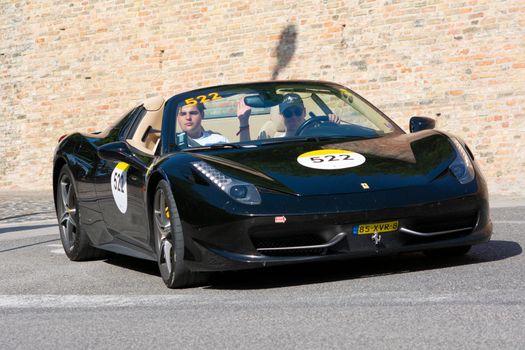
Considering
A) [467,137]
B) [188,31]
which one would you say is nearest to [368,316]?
[467,137]

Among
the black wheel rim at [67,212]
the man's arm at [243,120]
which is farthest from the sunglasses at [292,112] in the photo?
the black wheel rim at [67,212]

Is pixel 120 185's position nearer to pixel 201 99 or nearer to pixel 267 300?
pixel 201 99

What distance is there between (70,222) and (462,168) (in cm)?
358

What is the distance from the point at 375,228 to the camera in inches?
255

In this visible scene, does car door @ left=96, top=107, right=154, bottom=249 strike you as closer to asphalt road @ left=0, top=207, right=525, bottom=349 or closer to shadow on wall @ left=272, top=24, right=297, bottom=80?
asphalt road @ left=0, top=207, right=525, bottom=349

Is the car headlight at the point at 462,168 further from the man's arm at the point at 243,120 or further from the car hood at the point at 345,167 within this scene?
the man's arm at the point at 243,120

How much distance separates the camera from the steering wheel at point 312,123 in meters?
7.71

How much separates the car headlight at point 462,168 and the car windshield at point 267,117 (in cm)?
73

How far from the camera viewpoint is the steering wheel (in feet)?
25.3

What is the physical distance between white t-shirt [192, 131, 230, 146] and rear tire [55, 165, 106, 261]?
66.1 inches

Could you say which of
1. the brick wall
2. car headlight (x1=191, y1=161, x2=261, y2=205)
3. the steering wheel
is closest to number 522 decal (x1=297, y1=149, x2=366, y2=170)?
car headlight (x1=191, y1=161, x2=261, y2=205)

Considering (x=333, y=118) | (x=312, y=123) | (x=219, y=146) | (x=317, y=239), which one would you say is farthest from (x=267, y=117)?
(x=317, y=239)

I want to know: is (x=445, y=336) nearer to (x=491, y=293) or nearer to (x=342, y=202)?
(x=491, y=293)

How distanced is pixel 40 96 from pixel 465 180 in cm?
1883
